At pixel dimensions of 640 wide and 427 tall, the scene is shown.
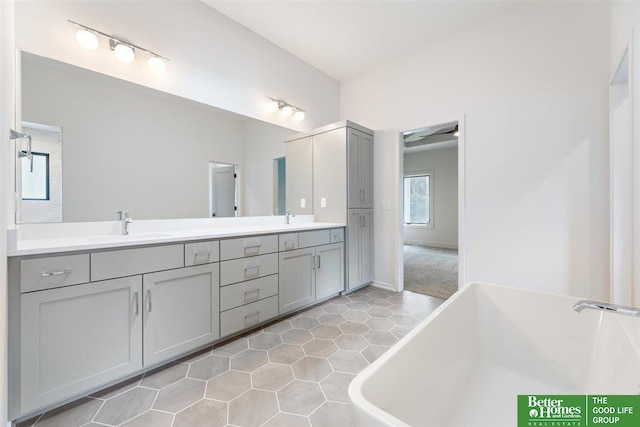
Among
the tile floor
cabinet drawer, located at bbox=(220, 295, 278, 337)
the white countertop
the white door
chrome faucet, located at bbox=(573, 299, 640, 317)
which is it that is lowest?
the tile floor

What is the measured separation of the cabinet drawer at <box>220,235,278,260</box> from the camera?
206 cm

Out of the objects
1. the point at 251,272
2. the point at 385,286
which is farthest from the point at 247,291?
the point at 385,286

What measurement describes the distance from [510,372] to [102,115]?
3163 millimetres

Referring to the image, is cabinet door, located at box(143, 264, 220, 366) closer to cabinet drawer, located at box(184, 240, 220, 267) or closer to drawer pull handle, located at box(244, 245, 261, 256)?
cabinet drawer, located at box(184, 240, 220, 267)

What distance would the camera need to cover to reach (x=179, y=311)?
71.2 inches

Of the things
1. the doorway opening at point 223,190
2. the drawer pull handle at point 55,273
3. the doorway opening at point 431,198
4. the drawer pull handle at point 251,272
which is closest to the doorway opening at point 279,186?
the doorway opening at point 223,190

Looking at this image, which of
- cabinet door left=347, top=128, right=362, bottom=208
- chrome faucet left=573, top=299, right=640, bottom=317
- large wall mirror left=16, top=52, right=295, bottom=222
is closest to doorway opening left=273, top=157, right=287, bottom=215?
large wall mirror left=16, top=52, right=295, bottom=222

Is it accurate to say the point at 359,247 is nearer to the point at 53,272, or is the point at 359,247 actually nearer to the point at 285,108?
the point at 285,108

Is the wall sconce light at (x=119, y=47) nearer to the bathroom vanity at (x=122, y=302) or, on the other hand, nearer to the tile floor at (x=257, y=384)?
the bathroom vanity at (x=122, y=302)

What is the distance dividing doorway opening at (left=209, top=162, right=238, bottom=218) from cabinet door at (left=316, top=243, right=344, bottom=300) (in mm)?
1017

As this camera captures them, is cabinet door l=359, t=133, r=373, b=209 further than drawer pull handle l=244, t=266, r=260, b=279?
Yes

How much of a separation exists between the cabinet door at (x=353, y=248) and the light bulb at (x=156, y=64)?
2.31 metres

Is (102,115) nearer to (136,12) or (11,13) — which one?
(11,13)

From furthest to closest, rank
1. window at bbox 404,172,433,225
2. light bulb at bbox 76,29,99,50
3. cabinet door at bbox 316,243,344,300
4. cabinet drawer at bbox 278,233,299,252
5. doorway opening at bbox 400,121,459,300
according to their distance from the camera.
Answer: window at bbox 404,172,433,225
doorway opening at bbox 400,121,459,300
cabinet door at bbox 316,243,344,300
cabinet drawer at bbox 278,233,299,252
light bulb at bbox 76,29,99,50
